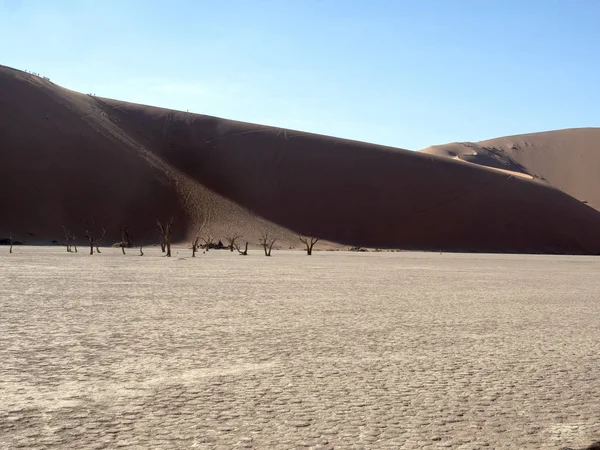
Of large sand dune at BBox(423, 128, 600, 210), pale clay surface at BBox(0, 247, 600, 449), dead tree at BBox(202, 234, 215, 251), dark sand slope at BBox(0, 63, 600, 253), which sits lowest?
pale clay surface at BBox(0, 247, 600, 449)

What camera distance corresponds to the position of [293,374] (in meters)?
7.48

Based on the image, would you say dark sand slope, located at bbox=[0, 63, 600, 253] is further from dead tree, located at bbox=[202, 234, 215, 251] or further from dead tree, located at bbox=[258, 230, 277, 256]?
dead tree, located at bbox=[202, 234, 215, 251]

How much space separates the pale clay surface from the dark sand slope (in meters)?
57.6

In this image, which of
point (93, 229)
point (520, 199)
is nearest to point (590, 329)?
point (93, 229)

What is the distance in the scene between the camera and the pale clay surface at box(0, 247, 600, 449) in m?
5.33

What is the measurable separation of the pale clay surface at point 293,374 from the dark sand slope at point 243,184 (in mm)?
57563

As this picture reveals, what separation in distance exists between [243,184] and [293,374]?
3062 inches

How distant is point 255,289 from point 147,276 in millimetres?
5909

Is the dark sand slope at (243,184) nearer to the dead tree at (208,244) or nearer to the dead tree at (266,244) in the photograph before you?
the dead tree at (266,244)

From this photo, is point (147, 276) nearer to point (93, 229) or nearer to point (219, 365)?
point (219, 365)

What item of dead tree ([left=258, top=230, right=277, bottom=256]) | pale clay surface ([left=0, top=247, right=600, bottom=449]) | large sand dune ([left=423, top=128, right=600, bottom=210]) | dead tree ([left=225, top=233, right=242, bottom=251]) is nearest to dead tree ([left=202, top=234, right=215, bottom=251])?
dead tree ([left=225, top=233, right=242, bottom=251])

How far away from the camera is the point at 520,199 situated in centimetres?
9338

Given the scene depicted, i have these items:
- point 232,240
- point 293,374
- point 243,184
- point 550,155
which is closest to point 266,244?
point 232,240

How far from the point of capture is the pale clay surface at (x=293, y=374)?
5332mm
